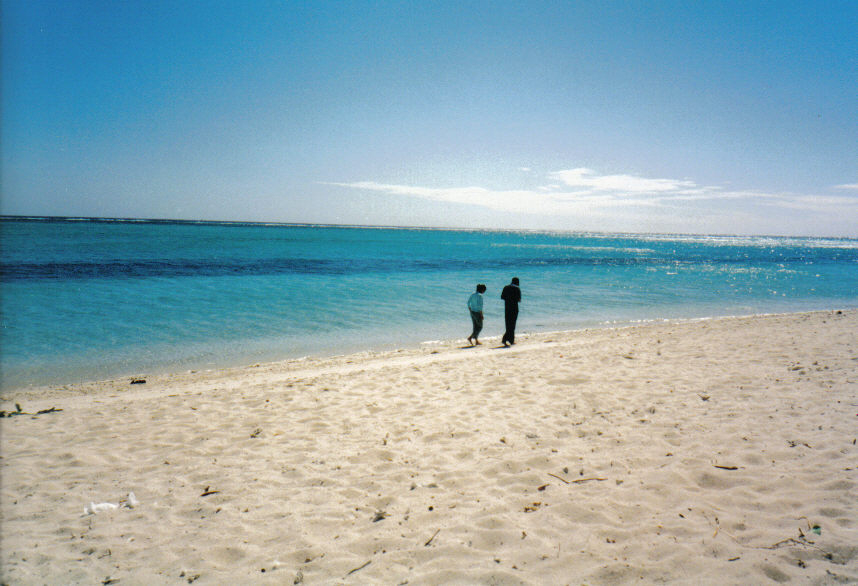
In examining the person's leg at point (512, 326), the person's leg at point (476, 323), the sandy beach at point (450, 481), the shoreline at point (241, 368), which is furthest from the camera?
the person's leg at point (476, 323)

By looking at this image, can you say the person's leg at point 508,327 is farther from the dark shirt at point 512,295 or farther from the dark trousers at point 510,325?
the dark shirt at point 512,295

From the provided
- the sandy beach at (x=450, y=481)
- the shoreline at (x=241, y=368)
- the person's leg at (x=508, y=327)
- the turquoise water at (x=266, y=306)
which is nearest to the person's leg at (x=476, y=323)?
the shoreline at (x=241, y=368)

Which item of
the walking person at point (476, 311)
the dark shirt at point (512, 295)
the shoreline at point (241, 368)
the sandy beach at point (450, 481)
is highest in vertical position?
the dark shirt at point (512, 295)

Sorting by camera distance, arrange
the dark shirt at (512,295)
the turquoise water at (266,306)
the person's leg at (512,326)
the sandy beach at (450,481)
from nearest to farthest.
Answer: the sandy beach at (450,481) → the turquoise water at (266,306) → the person's leg at (512,326) → the dark shirt at (512,295)

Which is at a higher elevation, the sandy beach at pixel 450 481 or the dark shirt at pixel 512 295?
the dark shirt at pixel 512 295

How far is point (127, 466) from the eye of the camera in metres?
4.82

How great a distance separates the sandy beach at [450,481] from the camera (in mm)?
3109

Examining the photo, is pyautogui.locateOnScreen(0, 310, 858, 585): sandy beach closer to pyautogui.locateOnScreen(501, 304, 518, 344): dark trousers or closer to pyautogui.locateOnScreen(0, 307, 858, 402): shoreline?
pyautogui.locateOnScreen(0, 307, 858, 402): shoreline

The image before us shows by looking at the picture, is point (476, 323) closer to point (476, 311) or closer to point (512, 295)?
point (476, 311)

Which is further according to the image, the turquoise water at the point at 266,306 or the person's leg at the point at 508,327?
the person's leg at the point at 508,327

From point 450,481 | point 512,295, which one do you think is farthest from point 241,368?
point 450,481

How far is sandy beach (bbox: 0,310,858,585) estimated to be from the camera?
311 centimetres

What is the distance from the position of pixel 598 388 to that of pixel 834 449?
294cm

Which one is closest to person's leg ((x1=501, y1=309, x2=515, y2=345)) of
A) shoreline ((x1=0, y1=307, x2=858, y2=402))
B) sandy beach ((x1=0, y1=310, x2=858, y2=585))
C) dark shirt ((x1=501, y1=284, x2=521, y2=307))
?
dark shirt ((x1=501, y1=284, x2=521, y2=307))
